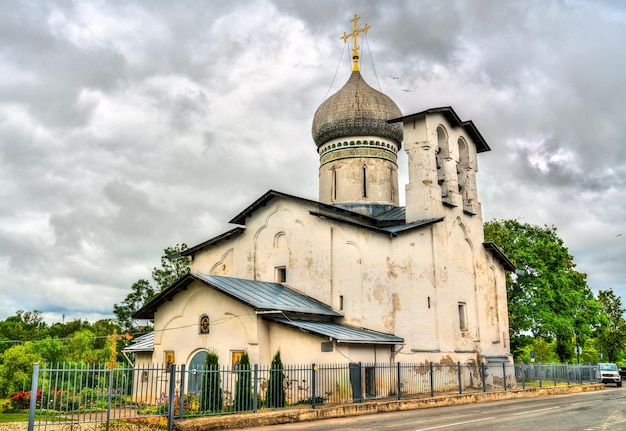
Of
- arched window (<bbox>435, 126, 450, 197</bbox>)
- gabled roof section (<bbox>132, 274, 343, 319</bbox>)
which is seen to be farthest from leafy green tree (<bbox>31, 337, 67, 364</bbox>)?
arched window (<bbox>435, 126, 450, 197</bbox>)

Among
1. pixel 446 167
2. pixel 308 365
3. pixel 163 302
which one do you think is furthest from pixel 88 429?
pixel 446 167

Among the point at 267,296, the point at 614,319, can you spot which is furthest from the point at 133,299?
the point at 614,319

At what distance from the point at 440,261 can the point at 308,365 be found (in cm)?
781

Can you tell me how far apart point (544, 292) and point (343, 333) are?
18.8 m

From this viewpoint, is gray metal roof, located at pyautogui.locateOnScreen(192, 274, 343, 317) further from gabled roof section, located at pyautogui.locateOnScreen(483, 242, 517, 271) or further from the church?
gabled roof section, located at pyautogui.locateOnScreen(483, 242, 517, 271)

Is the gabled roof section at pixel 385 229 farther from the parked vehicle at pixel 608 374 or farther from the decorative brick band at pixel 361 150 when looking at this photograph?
the parked vehicle at pixel 608 374

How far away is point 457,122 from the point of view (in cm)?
2467

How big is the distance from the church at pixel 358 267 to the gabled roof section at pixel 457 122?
0.20ft

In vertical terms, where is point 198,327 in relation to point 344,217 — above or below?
below

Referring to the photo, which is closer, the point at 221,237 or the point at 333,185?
the point at 221,237


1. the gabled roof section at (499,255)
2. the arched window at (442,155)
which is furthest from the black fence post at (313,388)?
the gabled roof section at (499,255)

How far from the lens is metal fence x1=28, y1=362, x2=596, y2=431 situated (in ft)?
37.7

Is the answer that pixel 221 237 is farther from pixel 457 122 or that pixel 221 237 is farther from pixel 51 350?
pixel 51 350

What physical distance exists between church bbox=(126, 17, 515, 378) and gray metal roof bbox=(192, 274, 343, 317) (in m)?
0.08
